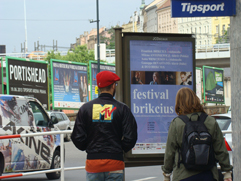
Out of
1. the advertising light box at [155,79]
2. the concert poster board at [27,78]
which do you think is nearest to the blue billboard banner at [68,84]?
the concert poster board at [27,78]

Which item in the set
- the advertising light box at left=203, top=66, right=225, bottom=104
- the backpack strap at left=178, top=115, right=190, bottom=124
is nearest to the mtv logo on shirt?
the backpack strap at left=178, top=115, right=190, bottom=124

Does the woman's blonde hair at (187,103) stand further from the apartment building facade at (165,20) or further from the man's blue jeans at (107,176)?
the apartment building facade at (165,20)

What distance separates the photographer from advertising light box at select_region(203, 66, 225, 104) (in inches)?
2360

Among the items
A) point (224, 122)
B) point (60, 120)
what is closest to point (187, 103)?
point (224, 122)

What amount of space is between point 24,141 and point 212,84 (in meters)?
53.7

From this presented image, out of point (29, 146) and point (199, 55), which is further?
point (199, 55)

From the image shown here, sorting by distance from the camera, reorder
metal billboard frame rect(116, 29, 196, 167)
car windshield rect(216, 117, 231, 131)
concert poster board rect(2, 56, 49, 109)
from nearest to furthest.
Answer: metal billboard frame rect(116, 29, 196, 167)
car windshield rect(216, 117, 231, 131)
concert poster board rect(2, 56, 49, 109)

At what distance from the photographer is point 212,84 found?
61656mm

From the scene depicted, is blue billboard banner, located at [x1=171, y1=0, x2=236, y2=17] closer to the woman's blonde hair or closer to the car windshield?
the woman's blonde hair

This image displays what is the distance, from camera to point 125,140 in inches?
176

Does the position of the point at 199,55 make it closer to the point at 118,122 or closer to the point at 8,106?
the point at 8,106

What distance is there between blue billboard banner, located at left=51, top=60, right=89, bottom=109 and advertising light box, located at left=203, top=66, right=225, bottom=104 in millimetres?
18868

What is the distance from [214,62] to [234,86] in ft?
212

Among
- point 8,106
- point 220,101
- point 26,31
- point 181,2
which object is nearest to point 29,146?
point 8,106
